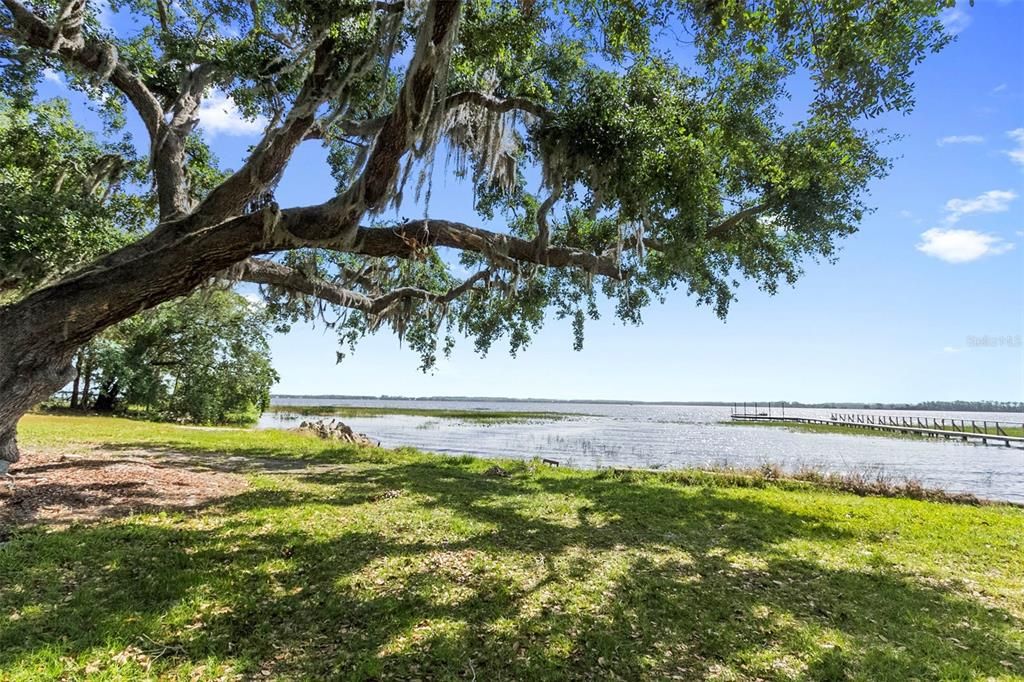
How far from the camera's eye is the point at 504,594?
15.7 feet

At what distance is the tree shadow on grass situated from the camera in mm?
3605

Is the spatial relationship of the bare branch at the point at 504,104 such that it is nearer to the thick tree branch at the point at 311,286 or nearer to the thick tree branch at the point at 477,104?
the thick tree branch at the point at 477,104

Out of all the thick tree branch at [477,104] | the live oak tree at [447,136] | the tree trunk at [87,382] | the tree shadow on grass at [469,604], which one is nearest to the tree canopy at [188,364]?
the tree trunk at [87,382]

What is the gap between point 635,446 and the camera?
31781 mm

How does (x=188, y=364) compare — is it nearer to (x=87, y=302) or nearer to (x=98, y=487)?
(x=98, y=487)

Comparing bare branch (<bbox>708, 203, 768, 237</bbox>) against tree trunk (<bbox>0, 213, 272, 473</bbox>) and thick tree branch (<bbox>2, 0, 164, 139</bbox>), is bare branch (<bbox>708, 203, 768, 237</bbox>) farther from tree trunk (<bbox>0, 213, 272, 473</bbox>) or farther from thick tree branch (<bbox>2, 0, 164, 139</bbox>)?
thick tree branch (<bbox>2, 0, 164, 139</bbox>)

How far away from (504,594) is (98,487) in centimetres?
723

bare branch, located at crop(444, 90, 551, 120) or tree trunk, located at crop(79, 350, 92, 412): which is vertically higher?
bare branch, located at crop(444, 90, 551, 120)

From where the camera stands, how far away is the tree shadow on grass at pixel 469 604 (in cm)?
361

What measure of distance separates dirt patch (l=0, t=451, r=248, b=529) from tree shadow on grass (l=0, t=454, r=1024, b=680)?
0.76 m

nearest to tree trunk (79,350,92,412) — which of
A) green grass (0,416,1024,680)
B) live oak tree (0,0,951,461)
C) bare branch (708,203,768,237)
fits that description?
live oak tree (0,0,951,461)

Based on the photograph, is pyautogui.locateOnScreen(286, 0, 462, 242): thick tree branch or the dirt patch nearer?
pyautogui.locateOnScreen(286, 0, 462, 242): thick tree branch

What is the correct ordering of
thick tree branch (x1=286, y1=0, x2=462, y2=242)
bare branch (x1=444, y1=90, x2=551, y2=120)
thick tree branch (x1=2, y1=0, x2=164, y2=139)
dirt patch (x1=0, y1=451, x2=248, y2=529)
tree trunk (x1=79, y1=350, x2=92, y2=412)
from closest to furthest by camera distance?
thick tree branch (x1=286, y1=0, x2=462, y2=242) < dirt patch (x1=0, y1=451, x2=248, y2=529) < thick tree branch (x1=2, y1=0, x2=164, y2=139) < bare branch (x1=444, y1=90, x2=551, y2=120) < tree trunk (x1=79, y1=350, x2=92, y2=412)

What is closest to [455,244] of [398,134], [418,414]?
[398,134]
